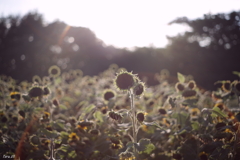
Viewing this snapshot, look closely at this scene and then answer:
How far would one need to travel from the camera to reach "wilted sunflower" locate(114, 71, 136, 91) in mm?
2424

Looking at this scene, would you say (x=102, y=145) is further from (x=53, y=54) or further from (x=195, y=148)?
(x=53, y=54)

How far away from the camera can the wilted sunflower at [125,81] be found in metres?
2.42

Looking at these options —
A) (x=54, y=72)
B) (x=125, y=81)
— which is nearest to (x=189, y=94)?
(x=125, y=81)

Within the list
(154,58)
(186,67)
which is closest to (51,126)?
(186,67)

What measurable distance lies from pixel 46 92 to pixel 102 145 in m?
1.37

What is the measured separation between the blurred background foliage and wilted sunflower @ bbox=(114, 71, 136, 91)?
36.5 ft

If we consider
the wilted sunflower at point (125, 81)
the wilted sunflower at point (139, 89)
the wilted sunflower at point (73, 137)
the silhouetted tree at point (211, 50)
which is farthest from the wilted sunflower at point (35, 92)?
the silhouetted tree at point (211, 50)

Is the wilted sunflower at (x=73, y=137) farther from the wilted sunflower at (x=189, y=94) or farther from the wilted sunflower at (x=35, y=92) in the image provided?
the wilted sunflower at (x=189, y=94)

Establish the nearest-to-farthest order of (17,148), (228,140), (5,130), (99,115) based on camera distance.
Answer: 1. (228,140)
2. (99,115)
3. (17,148)
4. (5,130)

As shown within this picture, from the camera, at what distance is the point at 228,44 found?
17188 mm

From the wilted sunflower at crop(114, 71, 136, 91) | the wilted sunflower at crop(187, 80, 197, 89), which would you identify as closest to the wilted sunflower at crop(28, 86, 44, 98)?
the wilted sunflower at crop(114, 71, 136, 91)

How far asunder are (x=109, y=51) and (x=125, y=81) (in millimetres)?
18841

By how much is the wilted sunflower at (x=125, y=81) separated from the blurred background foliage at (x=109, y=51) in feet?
36.5

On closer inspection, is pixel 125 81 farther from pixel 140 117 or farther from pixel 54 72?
pixel 54 72
